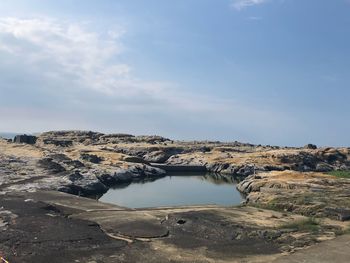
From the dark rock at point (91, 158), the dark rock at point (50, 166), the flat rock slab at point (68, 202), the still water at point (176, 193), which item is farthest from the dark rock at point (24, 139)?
the flat rock slab at point (68, 202)

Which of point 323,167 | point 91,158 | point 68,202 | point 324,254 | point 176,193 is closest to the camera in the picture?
point 324,254

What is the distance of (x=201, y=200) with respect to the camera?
57.4 meters

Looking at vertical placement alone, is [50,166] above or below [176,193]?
above

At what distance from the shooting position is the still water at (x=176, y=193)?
54.4 m

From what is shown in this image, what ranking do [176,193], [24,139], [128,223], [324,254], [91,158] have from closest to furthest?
[324,254]
[128,223]
[176,193]
[91,158]
[24,139]

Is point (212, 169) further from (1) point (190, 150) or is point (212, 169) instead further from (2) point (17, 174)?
(2) point (17, 174)

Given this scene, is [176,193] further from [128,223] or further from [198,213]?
[128,223]

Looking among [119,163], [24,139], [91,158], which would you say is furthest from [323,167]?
[24,139]

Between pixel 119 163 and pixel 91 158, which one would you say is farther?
pixel 91 158

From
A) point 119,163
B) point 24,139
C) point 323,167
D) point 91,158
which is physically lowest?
point 119,163

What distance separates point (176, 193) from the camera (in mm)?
64375

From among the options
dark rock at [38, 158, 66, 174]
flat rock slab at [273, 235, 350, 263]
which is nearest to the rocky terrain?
dark rock at [38, 158, 66, 174]

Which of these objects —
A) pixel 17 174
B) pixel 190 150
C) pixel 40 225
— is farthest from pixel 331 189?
pixel 190 150

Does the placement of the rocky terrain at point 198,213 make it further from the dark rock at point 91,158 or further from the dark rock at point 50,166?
the dark rock at point 91,158
